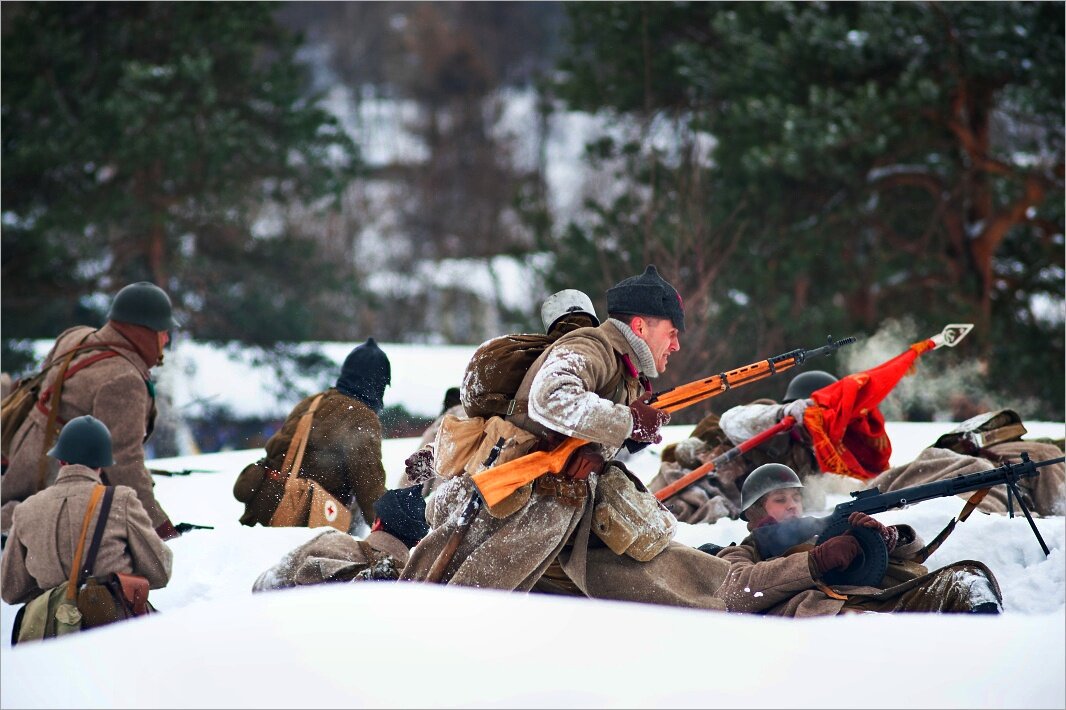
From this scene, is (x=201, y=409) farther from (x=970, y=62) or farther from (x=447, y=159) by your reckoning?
(x=447, y=159)

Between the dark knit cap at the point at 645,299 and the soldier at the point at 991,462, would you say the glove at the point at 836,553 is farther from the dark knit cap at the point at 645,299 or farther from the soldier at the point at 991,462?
the soldier at the point at 991,462

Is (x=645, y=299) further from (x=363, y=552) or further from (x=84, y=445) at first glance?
(x=84, y=445)

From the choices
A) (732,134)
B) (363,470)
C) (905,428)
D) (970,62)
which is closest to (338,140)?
(732,134)

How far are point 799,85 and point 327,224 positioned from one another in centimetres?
1354

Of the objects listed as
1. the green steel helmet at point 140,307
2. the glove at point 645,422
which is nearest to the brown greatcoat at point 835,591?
the glove at point 645,422

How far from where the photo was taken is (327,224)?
79.5 ft

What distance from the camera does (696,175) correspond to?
39.7 ft

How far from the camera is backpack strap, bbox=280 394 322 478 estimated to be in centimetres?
545

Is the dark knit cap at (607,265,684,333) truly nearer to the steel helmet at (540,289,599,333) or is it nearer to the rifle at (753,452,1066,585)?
the steel helmet at (540,289,599,333)

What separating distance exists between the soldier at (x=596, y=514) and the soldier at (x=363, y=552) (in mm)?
847

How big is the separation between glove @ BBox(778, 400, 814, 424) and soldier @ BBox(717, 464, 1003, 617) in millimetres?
1519

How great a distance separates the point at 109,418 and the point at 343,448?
1.00 metres

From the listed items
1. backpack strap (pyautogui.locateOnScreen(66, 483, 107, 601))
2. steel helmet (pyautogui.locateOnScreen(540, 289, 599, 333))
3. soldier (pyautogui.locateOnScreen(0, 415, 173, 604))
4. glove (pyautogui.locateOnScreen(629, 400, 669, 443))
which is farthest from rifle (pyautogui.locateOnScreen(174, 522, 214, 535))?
glove (pyautogui.locateOnScreen(629, 400, 669, 443))

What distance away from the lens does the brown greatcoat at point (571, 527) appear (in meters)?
3.33
